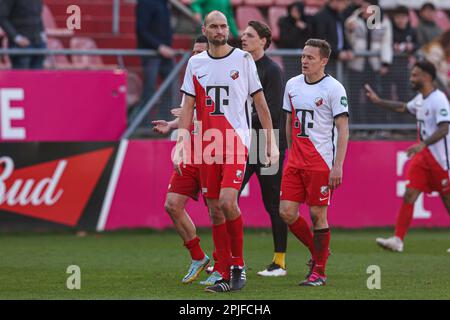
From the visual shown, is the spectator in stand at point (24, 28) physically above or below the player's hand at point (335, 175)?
above

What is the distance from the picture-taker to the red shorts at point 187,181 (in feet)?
32.7

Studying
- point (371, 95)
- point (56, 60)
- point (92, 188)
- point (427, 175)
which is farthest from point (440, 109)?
point (56, 60)

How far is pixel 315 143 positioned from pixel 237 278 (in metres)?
1.51

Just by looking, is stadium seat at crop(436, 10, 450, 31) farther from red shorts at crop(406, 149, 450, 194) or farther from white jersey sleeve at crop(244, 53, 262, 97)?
white jersey sleeve at crop(244, 53, 262, 97)

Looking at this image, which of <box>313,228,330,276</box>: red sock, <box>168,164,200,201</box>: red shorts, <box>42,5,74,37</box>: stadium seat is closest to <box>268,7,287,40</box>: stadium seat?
<box>42,5,74,37</box>: stadium seat

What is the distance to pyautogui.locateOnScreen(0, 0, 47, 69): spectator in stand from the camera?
15.2 meters

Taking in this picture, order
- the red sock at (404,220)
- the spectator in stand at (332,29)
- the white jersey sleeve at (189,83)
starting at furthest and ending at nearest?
the spectator in stand at (332,29), the red sock at (404,220), the white jersey sleeve at (189,83)

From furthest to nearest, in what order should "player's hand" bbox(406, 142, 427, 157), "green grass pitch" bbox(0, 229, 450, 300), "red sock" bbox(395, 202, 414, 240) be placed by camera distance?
"red sock" bbox(395, 202, 414, 240), "player's hand" bbox(406, 142, 427, 157), "green grass pitch" bbox(0, 229, 450, 300)

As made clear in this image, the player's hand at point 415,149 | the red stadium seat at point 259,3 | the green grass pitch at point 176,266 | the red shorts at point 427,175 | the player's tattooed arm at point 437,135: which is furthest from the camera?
the red stadium seat at point 259,3

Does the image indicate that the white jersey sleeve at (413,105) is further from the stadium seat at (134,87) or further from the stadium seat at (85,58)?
the stadium seat at (85,58)

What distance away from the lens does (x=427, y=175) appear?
44.7 ft

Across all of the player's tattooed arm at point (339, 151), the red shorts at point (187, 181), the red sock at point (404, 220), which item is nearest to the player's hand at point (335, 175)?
the player's tattooed arm at point (339, 151)
